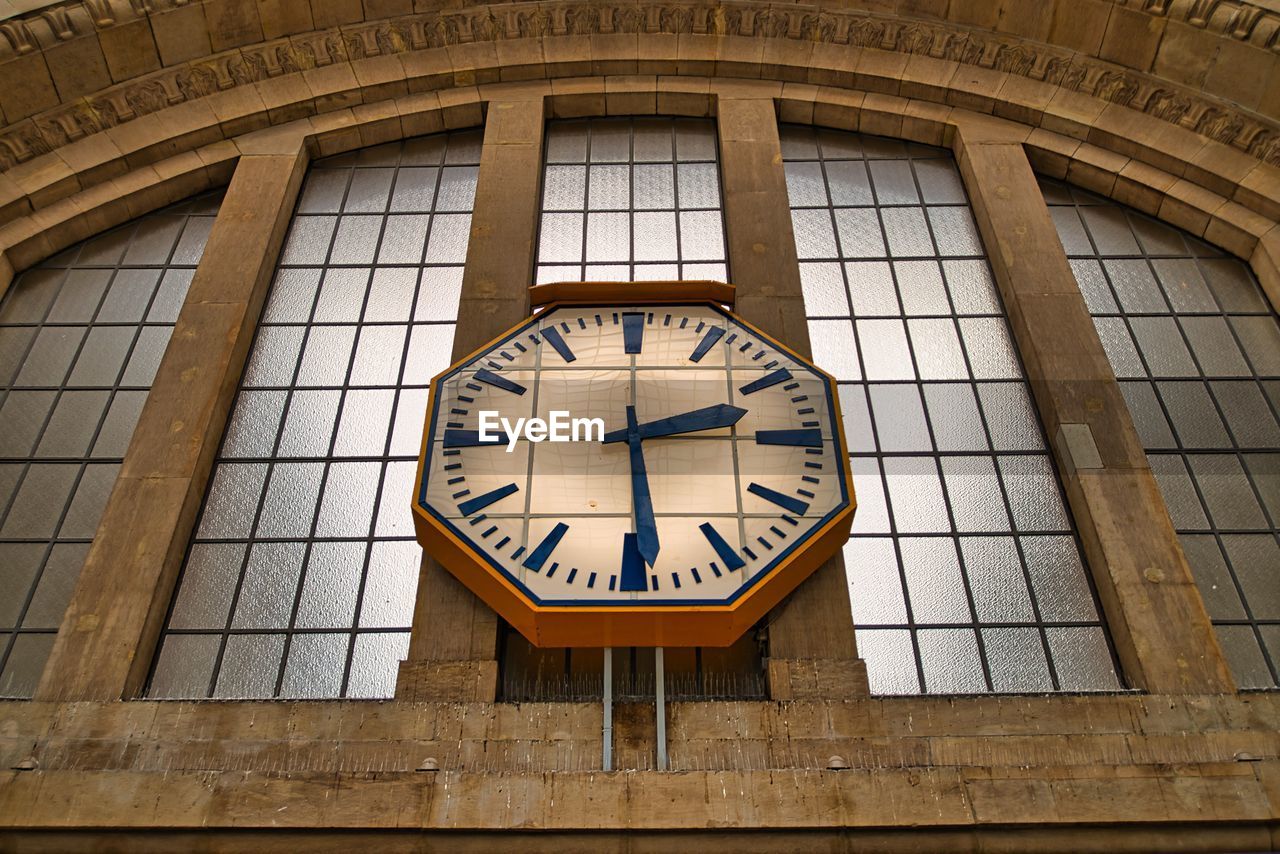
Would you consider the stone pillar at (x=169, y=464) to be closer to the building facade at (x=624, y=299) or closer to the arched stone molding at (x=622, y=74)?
the building facade at (x=624, y=299)

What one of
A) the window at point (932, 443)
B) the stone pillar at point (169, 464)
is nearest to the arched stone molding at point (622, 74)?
the window at point (932, 443)

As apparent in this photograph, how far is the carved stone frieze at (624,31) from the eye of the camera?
13.4 m

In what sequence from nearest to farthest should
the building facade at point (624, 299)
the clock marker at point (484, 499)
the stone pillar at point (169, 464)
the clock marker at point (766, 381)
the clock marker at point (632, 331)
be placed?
the building facade at point (624, 299)
the stone pillar at point (169, 464)
the clock marker at point (484, 499)
the clock marker at point (766, 381)
the clock marker at point (632, 331)

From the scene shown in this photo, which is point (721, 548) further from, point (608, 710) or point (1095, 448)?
point (1095, 448)

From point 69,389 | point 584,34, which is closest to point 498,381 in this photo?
point 69,389

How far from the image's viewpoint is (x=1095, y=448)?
10422mm

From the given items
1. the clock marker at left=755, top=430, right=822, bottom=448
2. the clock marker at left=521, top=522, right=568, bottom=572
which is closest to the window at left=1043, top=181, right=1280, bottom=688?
the clock marker at left=755, top=430, right=822, bottom=448

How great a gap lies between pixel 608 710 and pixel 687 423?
8.16 ft

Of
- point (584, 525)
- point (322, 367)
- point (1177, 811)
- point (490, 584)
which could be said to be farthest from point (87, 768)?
point (1177, 811)

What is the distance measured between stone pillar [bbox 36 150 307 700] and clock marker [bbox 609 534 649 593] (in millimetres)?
3538

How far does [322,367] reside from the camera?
1162 centimetres

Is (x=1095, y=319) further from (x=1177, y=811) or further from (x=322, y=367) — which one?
(x=322, y=367)

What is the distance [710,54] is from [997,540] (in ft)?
23.0

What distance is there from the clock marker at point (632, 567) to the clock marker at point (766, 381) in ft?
5.82
